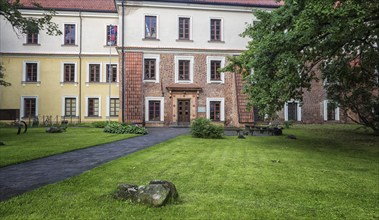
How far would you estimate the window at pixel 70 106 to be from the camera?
1190 inches

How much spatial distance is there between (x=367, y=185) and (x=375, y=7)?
704 centimetres

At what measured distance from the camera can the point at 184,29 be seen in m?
27.6

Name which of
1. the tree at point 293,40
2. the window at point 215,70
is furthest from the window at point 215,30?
the tree at point 293,40

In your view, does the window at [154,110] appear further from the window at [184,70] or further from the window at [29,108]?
the window at [29,108]

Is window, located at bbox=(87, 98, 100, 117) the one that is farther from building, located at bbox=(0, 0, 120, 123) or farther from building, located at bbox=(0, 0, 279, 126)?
building, located at bbox=(0, 0, 279, 126)

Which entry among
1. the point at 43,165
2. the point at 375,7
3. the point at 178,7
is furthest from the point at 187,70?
the point at 43,165

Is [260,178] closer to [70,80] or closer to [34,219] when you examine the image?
[34,219]

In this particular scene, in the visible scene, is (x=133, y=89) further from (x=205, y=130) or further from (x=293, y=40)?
(x=293, y=40)

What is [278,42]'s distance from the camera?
11641 millimetres

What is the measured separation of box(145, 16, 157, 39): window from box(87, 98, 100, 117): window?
9.35 meters

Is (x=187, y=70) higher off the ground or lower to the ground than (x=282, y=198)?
higher

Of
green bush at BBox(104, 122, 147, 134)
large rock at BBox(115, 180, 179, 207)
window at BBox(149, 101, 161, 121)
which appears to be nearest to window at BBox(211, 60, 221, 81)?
window at BBox(149, 101, 161, 121)

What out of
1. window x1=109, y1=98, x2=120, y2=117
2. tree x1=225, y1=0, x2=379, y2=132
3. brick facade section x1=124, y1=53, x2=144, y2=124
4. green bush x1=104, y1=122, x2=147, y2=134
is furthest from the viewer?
window x1=109, y1=98, x2=120, y2=117

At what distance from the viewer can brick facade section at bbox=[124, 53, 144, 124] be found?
25484 mm
